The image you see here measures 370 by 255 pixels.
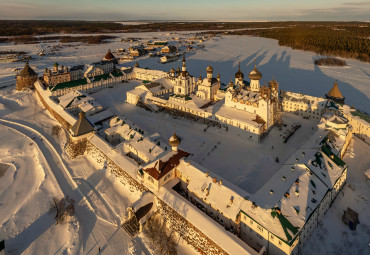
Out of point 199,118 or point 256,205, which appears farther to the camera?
point 199,118

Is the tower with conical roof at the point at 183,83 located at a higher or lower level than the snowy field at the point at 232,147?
higher

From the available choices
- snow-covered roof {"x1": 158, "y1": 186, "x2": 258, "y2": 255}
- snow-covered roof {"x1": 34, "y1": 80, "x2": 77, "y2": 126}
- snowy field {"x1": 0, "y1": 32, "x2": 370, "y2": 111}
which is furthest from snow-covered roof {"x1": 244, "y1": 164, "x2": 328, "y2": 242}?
snow-covered roof {"x1": 34, "y1": 80, "x2": 77, "y2": 126}

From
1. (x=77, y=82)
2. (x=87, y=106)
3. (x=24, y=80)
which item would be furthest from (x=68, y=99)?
(x=24, y=80)

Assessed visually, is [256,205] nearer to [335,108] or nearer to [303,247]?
[303,247]

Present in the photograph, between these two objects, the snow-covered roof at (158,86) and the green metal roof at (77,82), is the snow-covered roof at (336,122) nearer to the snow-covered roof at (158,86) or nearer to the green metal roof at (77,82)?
the snow-covered roof at (158,86)

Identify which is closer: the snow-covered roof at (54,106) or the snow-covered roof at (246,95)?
the snow-covered roof at (246,95)

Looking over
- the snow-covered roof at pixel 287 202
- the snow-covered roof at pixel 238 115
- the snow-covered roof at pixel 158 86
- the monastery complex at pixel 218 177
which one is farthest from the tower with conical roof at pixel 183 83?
the snow-covered roof at pixel 287 202

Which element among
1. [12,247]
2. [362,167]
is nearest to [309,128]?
[362,167]

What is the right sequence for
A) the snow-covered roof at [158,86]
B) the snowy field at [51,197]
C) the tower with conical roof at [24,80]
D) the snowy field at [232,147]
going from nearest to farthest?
the snowy field at [51,197] < the snowy field at [232,147] < the snow-covered roof at [158,86] < the tower with conical roof at [24,80]

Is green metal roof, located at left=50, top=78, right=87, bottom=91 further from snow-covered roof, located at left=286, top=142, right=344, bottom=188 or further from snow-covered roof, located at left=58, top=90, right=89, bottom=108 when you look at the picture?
snow-covered roof, located at left=286, top=142, right=344, bottom=188
